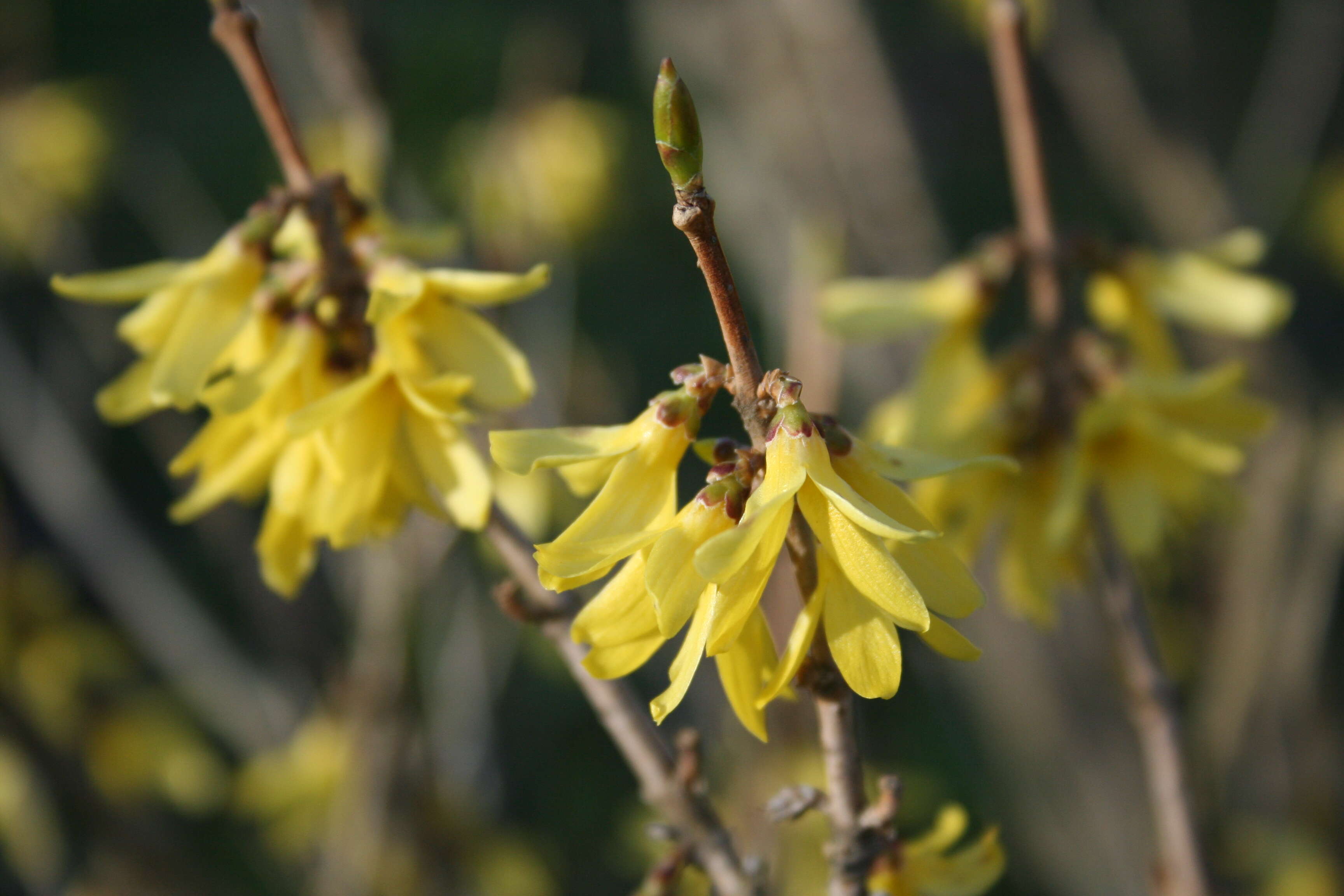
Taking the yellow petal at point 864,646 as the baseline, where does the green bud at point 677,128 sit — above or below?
above

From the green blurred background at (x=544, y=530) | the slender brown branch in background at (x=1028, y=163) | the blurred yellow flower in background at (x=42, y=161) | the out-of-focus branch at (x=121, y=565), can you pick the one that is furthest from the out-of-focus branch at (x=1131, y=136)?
the blurred yellow flower in background at (x=42, y=161)

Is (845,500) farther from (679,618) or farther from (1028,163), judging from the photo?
(1028,163)

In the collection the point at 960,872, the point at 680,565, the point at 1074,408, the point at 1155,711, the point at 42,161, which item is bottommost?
the point at 1155,711

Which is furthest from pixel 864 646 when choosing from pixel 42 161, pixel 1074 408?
pixel 42 161

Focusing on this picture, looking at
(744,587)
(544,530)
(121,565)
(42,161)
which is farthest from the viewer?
(42,161)

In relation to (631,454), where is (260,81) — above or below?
above

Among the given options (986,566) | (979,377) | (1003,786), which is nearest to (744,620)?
(979,377)

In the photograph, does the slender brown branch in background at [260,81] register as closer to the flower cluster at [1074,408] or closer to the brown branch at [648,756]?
the brown branch at [648,756]
